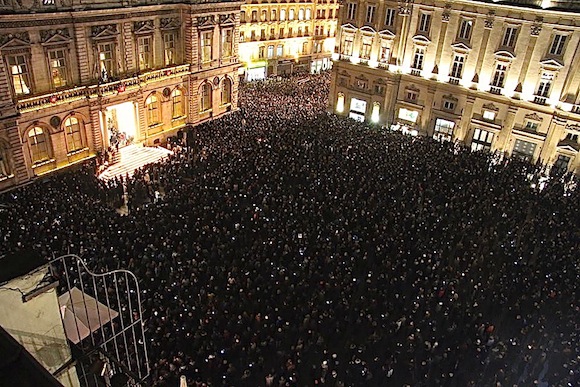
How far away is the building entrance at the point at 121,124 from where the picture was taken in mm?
35875

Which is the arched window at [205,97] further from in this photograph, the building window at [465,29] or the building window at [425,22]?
the building window at [465,29]

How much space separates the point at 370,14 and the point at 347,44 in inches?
155

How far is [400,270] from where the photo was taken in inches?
890

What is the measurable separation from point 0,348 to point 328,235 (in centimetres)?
2117

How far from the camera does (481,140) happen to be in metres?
42.9

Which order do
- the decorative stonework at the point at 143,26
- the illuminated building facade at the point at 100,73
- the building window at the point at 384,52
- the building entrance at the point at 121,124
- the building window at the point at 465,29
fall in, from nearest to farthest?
the illuminated building facade at the point at 100,73
the decorative stonework at the point at 143,26
the building entrance at the point at 121,124
the building window at the point at 465,29
the building window at the point at 384,52

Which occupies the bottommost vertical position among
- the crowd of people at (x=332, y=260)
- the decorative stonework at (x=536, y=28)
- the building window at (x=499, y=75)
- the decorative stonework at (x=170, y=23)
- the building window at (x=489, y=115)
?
the crowd of people at (x=332, y=260)

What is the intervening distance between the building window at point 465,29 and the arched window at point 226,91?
22246mm

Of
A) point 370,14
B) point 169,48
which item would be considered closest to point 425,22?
point 370,14

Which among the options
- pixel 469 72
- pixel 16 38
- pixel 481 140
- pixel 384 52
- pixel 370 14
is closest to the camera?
pixel 16 38

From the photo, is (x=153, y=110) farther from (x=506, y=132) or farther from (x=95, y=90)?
(x=506, y=132)

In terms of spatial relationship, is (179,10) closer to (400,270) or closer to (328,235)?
(328,235)

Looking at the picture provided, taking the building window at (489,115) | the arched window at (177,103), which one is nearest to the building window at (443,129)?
the building window at (489,115)

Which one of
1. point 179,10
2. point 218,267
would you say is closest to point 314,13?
point 179,10
